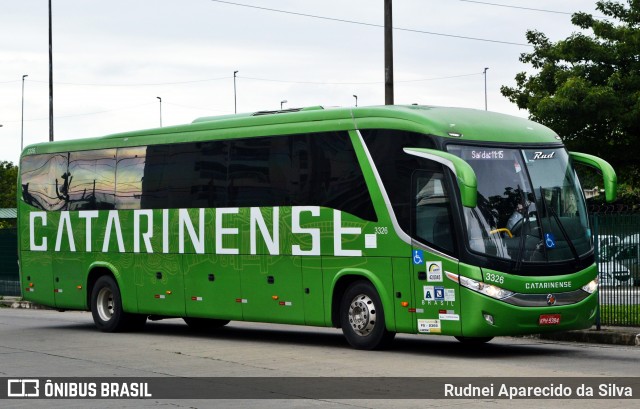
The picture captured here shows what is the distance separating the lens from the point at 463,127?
1628 centimetres

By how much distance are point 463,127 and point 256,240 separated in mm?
4140

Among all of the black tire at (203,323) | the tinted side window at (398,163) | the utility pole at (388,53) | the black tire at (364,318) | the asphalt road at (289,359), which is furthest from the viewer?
the utility pole at (388,53)

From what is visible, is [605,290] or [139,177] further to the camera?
[139,177]

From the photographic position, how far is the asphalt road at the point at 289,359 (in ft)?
38.2

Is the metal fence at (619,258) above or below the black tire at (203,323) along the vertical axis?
above

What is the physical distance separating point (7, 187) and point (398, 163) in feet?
319

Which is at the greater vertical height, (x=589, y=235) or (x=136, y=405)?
A: (x=589, y=235)

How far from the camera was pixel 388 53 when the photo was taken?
24719 millimetres

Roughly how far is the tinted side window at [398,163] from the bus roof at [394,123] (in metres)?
0.13

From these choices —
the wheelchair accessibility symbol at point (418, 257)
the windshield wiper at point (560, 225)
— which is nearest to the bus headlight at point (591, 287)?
the windshield wiper at point (560, 225)

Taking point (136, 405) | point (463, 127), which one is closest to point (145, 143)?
point (463, 127)

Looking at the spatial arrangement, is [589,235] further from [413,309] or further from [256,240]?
[256,240]

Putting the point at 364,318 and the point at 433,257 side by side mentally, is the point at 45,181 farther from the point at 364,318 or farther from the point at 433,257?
the point at 433,257

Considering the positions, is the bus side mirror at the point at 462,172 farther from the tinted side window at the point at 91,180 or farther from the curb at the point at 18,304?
the curb at the point at 18,304
